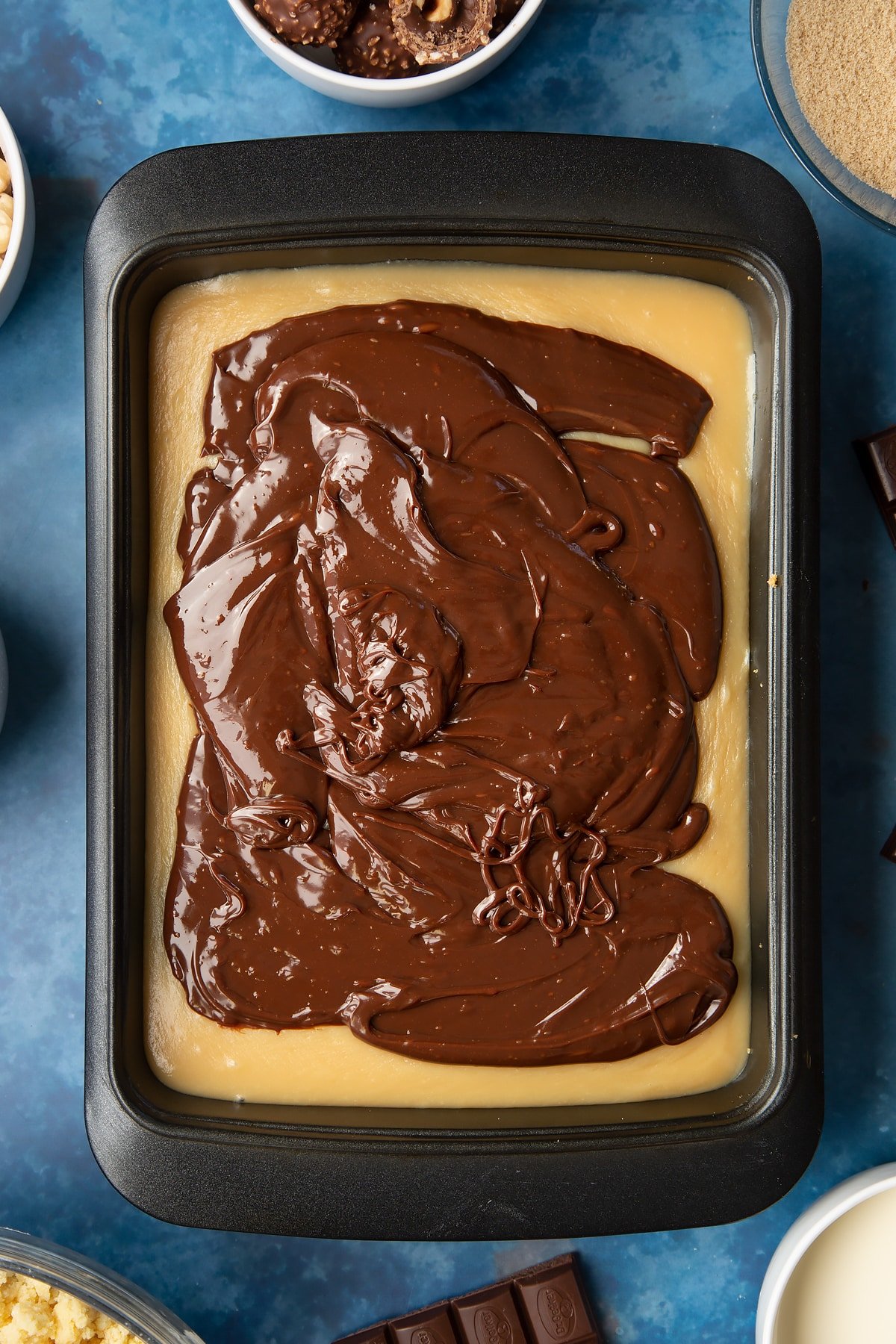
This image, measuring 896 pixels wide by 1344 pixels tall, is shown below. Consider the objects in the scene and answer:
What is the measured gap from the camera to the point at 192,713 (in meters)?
1.40

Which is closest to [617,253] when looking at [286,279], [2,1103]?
[286,279]

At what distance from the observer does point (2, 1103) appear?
162 cm

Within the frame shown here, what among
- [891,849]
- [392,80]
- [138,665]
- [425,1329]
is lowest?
[425,1329]

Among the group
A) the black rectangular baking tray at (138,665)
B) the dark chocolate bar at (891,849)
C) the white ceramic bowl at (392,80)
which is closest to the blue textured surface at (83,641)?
the dark chocolate bar at (891,849)

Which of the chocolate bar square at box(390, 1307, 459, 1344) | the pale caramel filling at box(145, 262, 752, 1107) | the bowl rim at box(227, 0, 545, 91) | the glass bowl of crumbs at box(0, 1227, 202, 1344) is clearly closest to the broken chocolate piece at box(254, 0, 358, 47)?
the bowl rim at box(227, 0, 545, 91)

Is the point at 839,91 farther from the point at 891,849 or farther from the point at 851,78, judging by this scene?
the point at 891,849

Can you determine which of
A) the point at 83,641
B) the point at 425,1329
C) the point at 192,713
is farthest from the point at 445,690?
the point at 425,1329

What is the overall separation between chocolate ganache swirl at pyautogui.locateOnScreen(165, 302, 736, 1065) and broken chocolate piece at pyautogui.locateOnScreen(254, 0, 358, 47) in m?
0.39

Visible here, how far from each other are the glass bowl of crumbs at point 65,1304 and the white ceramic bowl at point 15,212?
139 cm

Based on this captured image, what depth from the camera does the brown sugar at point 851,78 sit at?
58.1 inches

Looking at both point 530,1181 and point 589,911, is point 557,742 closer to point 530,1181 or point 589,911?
point 589,911

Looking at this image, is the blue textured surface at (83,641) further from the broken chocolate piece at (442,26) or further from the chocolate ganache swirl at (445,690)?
the chocolate ganache swirl at (445,690)

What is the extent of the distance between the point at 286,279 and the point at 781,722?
2.91ft

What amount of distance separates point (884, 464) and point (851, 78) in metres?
0.55
